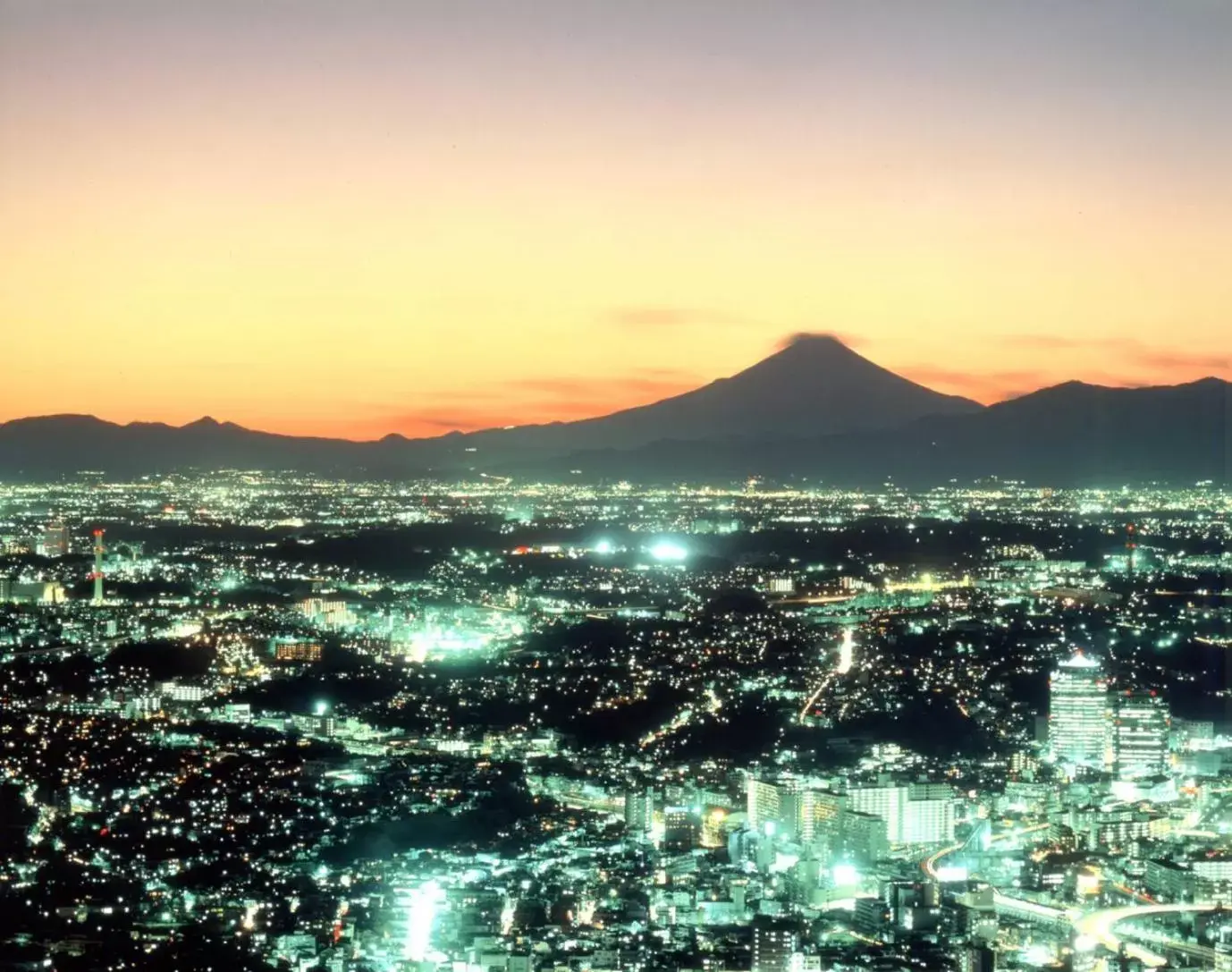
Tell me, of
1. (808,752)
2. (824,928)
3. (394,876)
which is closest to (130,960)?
(394,876)

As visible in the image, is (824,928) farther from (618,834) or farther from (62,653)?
(62,653)

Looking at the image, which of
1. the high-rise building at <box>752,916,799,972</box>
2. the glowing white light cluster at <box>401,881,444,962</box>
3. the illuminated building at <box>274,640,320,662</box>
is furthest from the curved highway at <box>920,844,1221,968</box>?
the illuminated building at <box>274,640,320,662</box>

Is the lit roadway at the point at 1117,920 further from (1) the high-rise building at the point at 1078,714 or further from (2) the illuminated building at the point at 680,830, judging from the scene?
(1) the high-rise building at the point at 1078,714

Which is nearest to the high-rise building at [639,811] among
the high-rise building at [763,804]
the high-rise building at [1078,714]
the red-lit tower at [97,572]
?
the high-rise building at [763,804]

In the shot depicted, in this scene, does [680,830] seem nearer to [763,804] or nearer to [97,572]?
Answer: [763,804]

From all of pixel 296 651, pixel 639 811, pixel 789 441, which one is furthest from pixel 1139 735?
pixel 789 441
